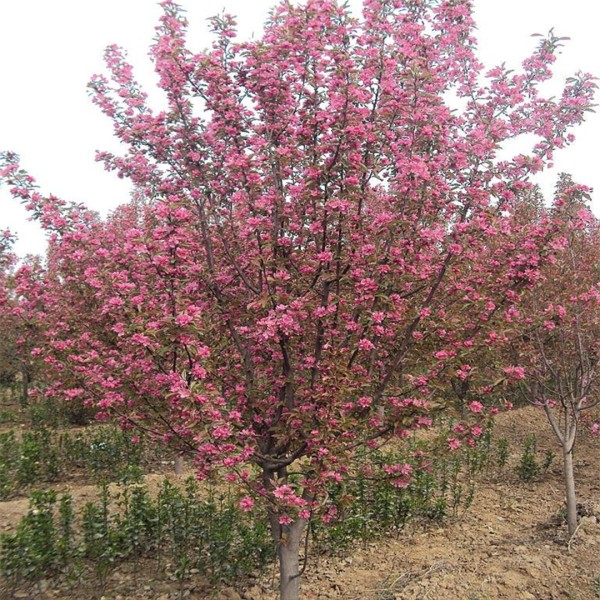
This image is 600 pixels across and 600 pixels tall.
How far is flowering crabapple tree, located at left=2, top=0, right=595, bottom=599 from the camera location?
3523mm

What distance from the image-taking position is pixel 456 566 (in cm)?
559

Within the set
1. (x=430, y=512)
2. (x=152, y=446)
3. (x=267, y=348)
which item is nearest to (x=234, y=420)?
(x=267, y=348)

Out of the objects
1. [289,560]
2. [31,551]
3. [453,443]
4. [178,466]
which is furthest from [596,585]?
[178,466]

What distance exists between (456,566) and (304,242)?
13.4 ft

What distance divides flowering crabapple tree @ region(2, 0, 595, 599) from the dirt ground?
155cm

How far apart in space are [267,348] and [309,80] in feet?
6.94

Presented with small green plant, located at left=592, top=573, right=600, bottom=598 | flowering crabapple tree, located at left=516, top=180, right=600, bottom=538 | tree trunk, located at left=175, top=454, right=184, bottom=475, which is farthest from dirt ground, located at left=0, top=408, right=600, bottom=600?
tree trunk, located at left=175, top=454, right=184, bottom=475

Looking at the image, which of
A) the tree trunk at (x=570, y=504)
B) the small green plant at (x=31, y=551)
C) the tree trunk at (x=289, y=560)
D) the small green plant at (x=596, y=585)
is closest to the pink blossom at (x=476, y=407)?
the tree trunk at (x=289, y=560)

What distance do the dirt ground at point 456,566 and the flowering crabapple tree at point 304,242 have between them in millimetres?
1552

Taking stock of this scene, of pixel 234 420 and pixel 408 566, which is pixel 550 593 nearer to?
pixel 408 566

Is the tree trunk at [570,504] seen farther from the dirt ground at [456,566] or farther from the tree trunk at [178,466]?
the tree trunk at [178,466]

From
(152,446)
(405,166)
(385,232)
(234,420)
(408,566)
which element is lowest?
(408,566)

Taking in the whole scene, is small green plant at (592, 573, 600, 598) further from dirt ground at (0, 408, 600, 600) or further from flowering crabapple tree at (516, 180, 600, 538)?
flowering crabapple tree at (516, 180, 600, 538)

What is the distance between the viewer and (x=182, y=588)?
511 centimetres
